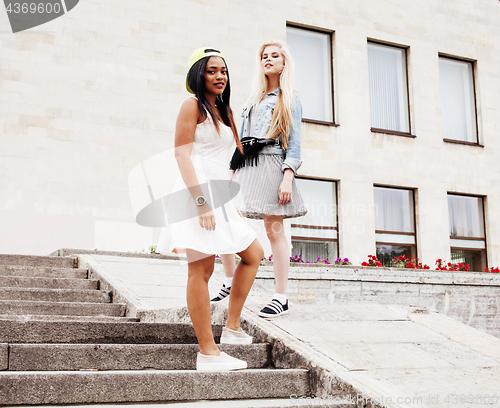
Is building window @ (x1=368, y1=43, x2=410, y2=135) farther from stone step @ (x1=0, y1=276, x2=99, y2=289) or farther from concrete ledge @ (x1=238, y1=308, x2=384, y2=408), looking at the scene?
concrete ledge @ (x1=238, y1=308, x2=384, y2=408)

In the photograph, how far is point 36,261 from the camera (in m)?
6.82

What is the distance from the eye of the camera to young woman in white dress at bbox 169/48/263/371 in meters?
2.94

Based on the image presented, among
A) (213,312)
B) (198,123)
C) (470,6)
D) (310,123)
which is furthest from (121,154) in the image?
(470,6)

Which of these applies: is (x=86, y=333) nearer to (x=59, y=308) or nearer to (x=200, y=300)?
(x=200, y=300)

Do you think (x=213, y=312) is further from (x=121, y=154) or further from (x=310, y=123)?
(x=310, y=123)

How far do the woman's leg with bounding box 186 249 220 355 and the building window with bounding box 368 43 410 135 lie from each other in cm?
1181

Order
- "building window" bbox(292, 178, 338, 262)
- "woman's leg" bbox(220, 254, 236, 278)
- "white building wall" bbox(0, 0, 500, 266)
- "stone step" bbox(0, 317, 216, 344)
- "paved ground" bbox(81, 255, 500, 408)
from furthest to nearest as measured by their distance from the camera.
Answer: "building window" bbox(292, 178, 338, 262)
"white building wall" bbox(0, 0, 500, 266)
"woman's leg" bbox(220, 254, 236, 278)
"stone step" bbox(0, 317, 216, 344)
"paved ground" bbox(81, 255, 500, 408)

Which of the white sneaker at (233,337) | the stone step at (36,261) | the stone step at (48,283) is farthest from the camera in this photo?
the stone step at (36,261)

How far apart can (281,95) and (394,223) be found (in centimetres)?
1020

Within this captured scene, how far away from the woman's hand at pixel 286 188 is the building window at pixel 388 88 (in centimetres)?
1059

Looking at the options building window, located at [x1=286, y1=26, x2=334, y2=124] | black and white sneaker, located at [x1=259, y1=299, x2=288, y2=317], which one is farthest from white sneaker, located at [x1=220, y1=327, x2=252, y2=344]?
building window, located at [x1=286, y1=26, x2=334, y2=124]

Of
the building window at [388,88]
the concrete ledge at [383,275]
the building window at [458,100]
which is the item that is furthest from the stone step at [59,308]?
the building window at [458,100]

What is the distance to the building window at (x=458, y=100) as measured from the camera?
49.0 ft

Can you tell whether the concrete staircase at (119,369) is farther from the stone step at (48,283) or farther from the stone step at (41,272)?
the stone step at (41,272)
